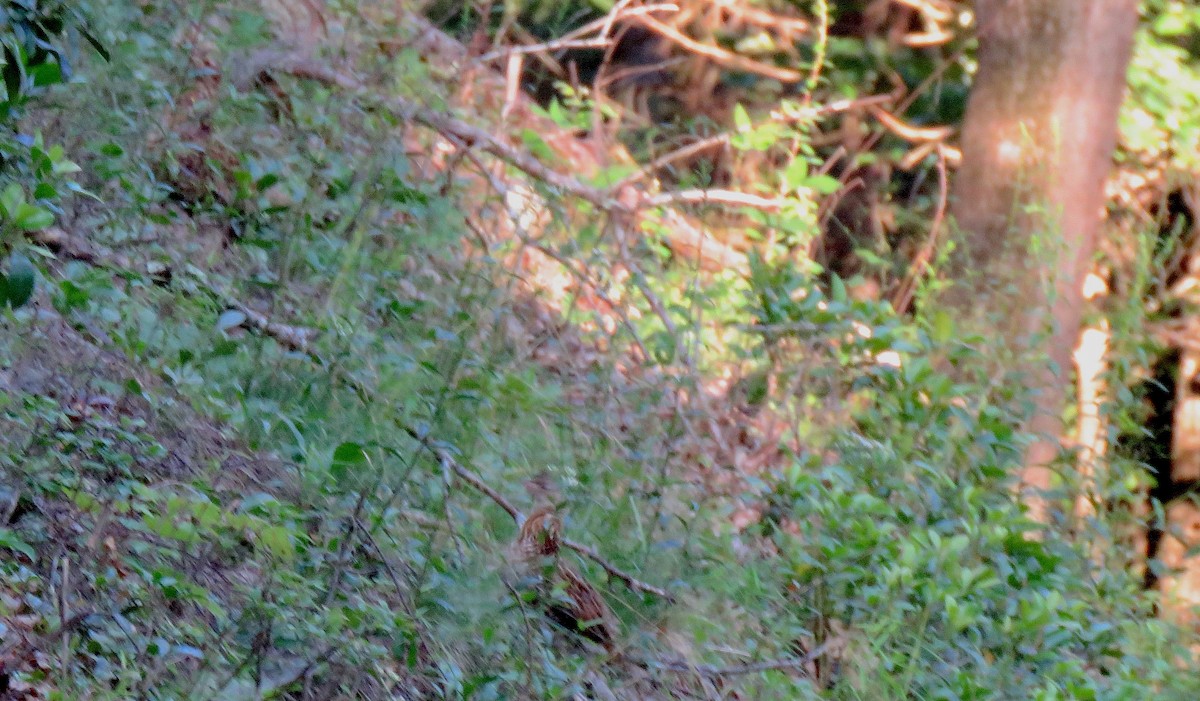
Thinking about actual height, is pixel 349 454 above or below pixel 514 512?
above

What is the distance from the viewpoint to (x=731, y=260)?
6512 millimetres

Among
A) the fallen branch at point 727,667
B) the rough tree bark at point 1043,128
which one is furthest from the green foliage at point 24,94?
the rough tree bark at point 1043,128

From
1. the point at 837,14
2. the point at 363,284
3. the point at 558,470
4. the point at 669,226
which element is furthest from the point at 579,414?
the point at 837,14

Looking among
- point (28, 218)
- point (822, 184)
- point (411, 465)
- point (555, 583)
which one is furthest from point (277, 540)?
point (822, 184)

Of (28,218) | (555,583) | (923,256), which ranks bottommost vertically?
(923,256)

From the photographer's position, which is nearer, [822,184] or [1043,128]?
[1043,128]

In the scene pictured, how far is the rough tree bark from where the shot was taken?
6008 mm

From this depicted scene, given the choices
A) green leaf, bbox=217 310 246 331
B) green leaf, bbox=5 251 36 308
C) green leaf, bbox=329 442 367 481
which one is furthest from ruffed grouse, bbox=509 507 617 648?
green leaf, bbox=5 251 36 308

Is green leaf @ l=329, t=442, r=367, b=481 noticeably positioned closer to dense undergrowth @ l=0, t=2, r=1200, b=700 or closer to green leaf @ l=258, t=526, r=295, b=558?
dense undergrowth @ l=0, t=2, r=1200, b=700

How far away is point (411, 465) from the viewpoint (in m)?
2.98

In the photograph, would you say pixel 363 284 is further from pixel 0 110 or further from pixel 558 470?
pixel 0 110

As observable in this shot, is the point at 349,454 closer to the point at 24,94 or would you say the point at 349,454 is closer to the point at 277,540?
the point at 277,540

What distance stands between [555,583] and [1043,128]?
3726 mm

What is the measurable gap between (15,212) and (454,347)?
5.37 ft
